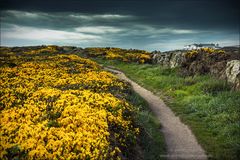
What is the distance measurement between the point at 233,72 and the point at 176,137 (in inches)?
430

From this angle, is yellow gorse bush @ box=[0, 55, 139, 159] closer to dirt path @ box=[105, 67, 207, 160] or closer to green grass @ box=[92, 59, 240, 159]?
dirt path @ box=[105, 67, 207, 160]

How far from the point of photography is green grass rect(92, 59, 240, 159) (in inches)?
581

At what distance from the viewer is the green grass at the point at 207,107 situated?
48.4 feet

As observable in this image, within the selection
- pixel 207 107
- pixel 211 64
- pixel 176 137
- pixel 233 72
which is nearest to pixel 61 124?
pixel 176 137

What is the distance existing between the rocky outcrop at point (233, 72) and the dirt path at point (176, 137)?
5.89 metres

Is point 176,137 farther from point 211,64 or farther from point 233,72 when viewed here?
point 211,64

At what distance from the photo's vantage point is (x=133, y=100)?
20.2 metres

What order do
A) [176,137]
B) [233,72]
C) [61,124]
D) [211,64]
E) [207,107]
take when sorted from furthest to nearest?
[211,64] → [233,72] → [207,107] → [176,137] → [61,124]

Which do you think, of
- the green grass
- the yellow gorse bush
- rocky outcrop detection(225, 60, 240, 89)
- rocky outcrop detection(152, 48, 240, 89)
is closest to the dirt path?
the green grass

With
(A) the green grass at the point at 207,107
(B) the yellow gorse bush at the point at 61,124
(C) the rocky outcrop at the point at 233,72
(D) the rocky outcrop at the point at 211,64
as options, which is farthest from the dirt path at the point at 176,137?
(D) the rocky outcrop at the point at 211,64

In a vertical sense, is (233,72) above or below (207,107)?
above

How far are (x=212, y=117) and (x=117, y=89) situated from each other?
6385mm

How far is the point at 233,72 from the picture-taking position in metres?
24.4

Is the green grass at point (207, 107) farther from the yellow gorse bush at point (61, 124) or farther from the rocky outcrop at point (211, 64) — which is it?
the yellow gorse bush at point (61, 124)
